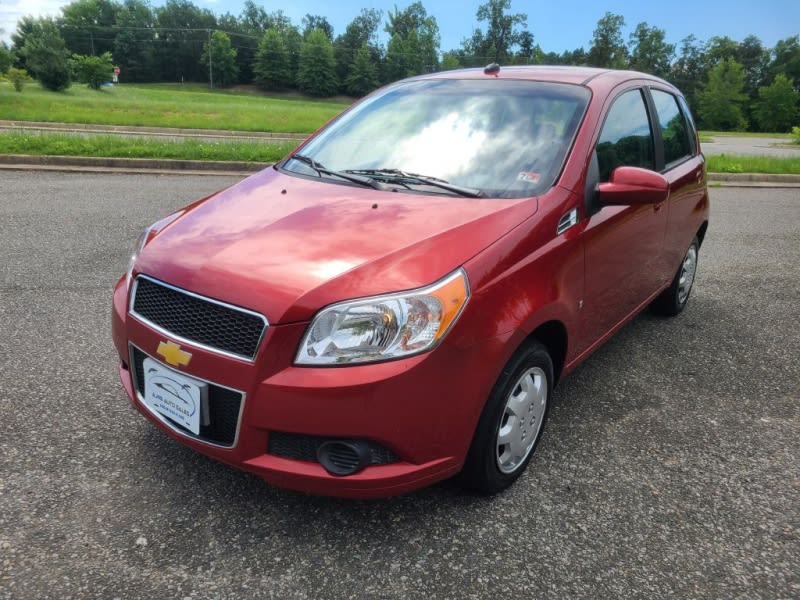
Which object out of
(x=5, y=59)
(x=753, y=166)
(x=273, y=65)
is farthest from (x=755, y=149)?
(x=273, y=65)

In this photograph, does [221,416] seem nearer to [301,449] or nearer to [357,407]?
[301,449]

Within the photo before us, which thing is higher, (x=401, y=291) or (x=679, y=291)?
(x=401, y=291)

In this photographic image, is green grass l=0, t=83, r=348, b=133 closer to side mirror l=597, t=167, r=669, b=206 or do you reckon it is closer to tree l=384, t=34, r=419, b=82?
side mirror l=597, t=167, r=669, b=206

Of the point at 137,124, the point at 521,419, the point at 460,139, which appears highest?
the point at 460,139

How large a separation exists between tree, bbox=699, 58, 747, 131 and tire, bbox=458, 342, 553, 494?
70987 mm

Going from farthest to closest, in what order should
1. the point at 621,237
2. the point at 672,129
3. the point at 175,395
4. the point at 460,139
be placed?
the point at 672,129 < the point at 621,237 < the point at 460,139 < the point at 175,395

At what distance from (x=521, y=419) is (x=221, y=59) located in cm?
9231

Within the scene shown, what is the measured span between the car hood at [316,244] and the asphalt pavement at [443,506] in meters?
0.86

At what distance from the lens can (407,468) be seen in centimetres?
205

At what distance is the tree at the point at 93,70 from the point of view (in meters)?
42.8

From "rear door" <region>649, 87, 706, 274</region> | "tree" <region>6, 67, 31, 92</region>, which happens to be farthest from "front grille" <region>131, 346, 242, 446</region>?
"tree" <region>6, 67, 31, 92</region>

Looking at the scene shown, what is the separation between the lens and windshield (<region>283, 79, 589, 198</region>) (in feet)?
8.86

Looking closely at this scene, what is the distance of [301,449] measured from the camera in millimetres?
2039

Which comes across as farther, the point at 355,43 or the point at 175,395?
the point at 355,43
